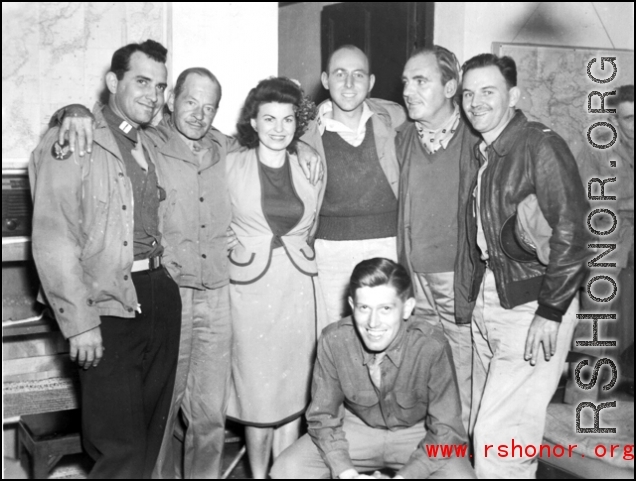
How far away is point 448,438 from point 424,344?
36cm

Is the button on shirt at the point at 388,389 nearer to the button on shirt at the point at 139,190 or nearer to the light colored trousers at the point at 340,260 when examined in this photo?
the light colored trousers at the point at 340,260

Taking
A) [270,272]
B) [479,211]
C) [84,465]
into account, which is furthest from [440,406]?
[84,465]

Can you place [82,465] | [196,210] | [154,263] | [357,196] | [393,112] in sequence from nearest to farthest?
[154,263] < [196,210] < [357,196] < [393,112] < [82,465]

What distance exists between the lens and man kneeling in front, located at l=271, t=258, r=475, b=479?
2.46m

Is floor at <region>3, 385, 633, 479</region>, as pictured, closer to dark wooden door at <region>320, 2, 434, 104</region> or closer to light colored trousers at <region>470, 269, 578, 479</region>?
light colored trousers at <region>470, 269, 578, 479</region>

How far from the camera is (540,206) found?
257cm

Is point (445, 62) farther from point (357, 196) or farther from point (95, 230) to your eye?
point (95, 230)

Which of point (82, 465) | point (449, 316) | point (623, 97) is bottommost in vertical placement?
point (82, 465)

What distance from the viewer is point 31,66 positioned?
392 centimetres

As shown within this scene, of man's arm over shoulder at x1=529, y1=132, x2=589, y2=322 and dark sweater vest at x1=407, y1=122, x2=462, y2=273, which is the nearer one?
man's arm over shoulder at x1=529, y1=132, x2=589, y2=322

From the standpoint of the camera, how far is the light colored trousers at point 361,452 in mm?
2533

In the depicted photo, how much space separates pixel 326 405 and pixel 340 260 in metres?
0.79

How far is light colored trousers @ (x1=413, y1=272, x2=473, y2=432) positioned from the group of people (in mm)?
11

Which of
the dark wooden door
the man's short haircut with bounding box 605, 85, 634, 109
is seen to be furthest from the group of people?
the dark wooden door
